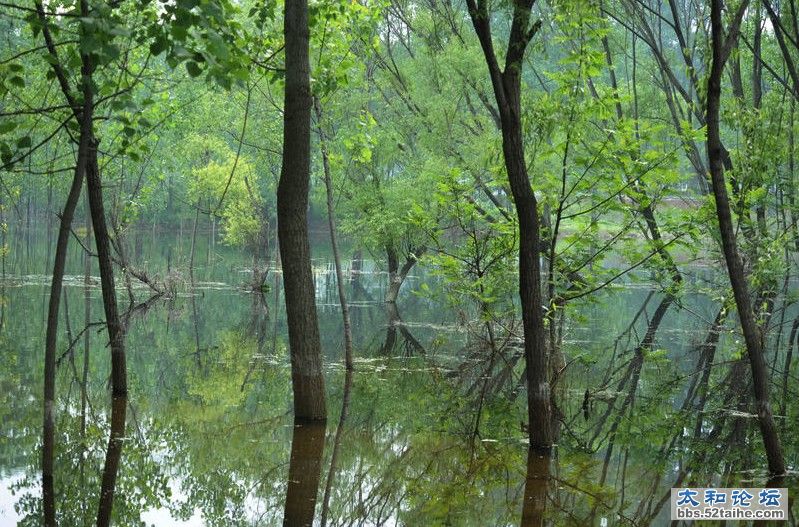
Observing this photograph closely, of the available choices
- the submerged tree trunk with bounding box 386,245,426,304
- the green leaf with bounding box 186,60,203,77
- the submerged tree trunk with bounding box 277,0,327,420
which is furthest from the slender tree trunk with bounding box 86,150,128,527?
the submerged tree trunk with bounding box 386,245,426,304

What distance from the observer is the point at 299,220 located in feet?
32.3

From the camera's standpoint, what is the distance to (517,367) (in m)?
15.9

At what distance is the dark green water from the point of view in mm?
7418

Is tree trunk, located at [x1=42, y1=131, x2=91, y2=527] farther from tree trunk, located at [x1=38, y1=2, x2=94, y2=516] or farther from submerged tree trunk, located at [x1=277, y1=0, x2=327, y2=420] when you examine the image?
submerged tree trunk, located at [x1=277, y1=0, x2=327, y2=420]

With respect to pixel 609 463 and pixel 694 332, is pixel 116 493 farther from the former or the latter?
pixel 694 332

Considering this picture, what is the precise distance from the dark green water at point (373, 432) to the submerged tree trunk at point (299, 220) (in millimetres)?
598

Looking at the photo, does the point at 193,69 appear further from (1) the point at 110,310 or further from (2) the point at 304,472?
(1) the point at 110,310

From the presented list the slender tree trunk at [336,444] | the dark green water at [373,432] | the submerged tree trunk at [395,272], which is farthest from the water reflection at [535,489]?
the submerged tree trunk at [395,272]

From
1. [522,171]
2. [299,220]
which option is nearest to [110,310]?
[299,220]

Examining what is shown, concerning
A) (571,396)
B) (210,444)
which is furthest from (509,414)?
(210,444)

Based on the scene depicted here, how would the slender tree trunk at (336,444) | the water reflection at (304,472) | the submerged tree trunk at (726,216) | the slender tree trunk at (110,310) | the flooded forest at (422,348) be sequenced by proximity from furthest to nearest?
the slender tree trunk at (110,310), the submerged tree trunk at (726,216), the slender tree trunk at (336,444), the flooded forest at (422,348), the water reflection at (304,472)

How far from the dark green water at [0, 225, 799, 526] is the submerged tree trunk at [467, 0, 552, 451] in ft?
2.98

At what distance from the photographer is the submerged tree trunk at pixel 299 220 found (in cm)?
956

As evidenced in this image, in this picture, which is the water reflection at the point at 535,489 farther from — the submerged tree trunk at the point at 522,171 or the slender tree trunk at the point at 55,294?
the slender tree trunk at the point at 55,294
